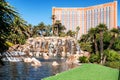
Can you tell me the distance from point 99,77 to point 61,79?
0.59 m

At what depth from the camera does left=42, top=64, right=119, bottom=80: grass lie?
170 inches

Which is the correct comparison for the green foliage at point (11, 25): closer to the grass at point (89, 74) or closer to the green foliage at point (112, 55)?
the grass at point (89, 74)

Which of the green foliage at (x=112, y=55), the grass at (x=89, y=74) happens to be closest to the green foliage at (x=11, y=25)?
the grass at (x=89, y=74)

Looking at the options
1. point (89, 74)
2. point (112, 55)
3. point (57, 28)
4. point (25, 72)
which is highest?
point (57, 28)

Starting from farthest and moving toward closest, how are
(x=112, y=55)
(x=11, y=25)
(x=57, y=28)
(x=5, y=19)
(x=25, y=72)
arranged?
(x=57, y=28) < (x=112, y=55) < (x=25, y=72) < (x=11, y=25) < (x=5, y=19)

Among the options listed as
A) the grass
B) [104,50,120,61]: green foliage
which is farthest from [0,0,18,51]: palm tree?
[104,50,120,61]: green foliage

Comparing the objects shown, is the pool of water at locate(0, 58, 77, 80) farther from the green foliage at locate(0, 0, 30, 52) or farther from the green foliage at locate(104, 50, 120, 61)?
the green foliage at locate(0, 0, 30, 52)

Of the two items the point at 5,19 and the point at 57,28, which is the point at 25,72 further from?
the point at 57,28

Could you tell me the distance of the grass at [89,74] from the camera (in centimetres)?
433

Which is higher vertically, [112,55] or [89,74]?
[89,74]

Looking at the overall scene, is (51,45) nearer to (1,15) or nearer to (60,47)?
(60,47)

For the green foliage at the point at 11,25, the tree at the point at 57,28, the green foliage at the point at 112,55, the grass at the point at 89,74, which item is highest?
the tree at the point at 57,28

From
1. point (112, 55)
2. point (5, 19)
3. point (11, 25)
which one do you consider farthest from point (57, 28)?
point (5, 19)

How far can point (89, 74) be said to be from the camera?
452 centimetres
